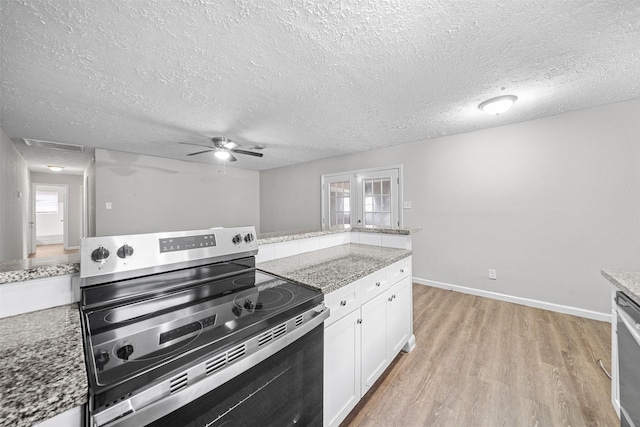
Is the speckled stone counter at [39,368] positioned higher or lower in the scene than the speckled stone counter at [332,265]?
lower

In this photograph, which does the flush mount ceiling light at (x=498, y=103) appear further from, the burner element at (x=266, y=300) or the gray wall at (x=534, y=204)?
the burner element at (x=266, y=300)

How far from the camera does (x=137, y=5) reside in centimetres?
130

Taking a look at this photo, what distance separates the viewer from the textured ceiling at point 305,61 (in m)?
1.36

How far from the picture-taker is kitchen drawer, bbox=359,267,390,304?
1.46m

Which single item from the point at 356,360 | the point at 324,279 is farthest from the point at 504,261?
the point at 324,279

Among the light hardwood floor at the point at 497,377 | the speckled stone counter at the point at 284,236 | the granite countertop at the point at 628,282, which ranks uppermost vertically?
the speckled stone counter at the point at 284,236

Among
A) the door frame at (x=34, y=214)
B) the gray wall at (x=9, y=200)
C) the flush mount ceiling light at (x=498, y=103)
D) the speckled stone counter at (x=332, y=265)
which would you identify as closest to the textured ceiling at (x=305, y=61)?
the flush mount ceiling light at (x=498, y=103)

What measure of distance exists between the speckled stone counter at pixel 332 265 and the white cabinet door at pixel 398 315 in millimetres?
247

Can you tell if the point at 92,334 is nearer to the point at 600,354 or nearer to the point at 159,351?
the point at 159,351

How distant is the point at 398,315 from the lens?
184 centimetres

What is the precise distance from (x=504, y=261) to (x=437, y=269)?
2.78ft

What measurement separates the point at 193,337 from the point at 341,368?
85cm

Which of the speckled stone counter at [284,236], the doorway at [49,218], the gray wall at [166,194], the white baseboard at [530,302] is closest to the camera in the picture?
the speckled stone counter at [284,236]

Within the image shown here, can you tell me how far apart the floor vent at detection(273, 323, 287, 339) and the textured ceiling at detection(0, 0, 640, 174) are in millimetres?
1593
